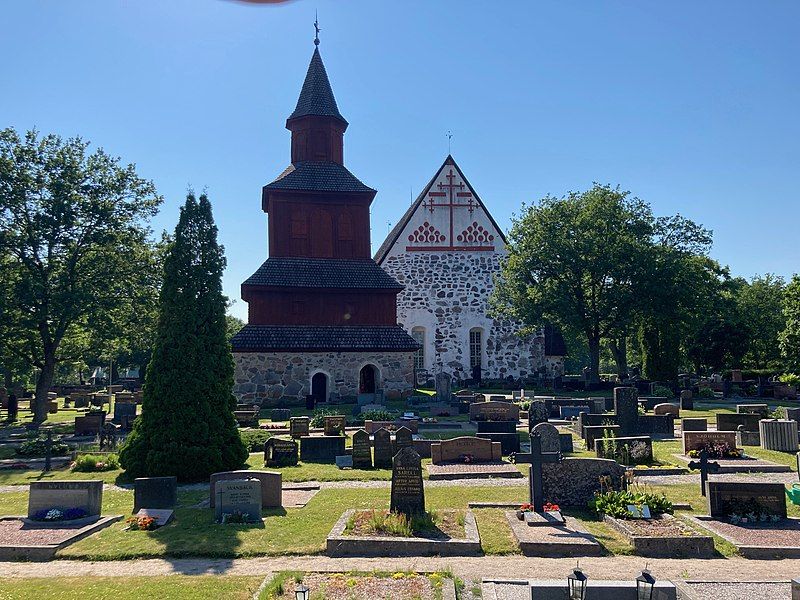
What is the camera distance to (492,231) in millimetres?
43219

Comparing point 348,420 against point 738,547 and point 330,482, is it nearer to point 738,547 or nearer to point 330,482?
point 330,482

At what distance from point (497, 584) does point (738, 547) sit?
3851 mm

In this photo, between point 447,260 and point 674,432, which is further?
point 447,260

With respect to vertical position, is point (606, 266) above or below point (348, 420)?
above

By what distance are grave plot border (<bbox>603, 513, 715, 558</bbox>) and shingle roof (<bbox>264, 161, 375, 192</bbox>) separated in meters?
29.3

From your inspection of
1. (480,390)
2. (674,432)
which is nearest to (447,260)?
(480,390)

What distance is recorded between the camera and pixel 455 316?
4272cm

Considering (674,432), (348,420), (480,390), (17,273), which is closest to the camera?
(674,432)

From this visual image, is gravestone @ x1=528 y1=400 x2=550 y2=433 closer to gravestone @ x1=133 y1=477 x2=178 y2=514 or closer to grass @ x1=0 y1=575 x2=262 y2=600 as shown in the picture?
gravestone @ x1=133 y1=477 x2=178 y2=514

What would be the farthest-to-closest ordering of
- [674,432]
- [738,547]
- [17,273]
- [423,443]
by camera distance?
1. [17,273]
2. [674,432]
3. [423,443]
4. [738,547]

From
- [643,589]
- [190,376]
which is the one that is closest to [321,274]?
[190,376]

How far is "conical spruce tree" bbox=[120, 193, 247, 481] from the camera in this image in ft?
48.3

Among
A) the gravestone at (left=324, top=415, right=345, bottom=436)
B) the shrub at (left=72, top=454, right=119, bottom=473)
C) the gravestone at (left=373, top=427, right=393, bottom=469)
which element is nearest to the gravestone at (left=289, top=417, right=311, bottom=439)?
the gravestone at (left=324, top=415, right=345, bottom=436)

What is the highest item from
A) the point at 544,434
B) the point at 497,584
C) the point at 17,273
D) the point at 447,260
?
the point at 447,260
